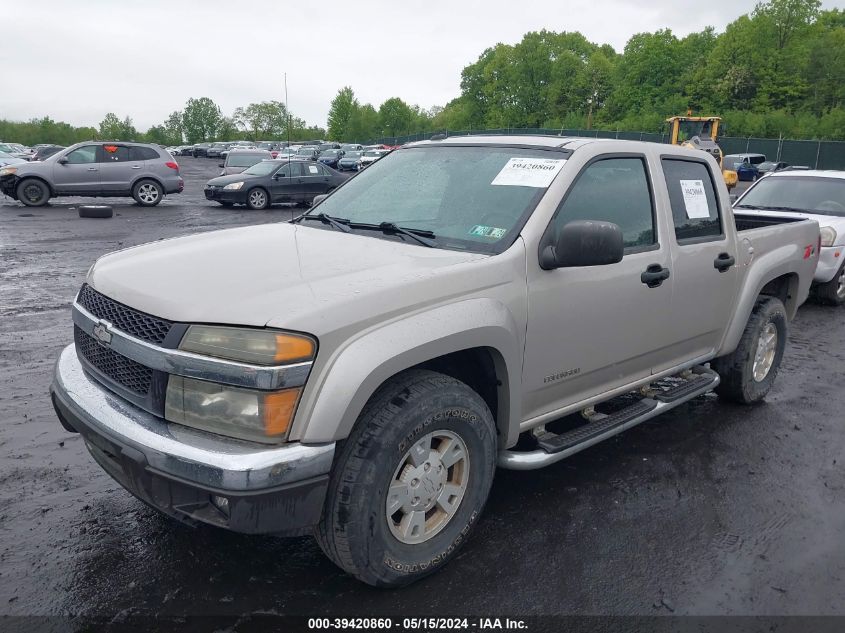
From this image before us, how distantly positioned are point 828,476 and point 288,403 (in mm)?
3406

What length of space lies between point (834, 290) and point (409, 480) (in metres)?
7.96

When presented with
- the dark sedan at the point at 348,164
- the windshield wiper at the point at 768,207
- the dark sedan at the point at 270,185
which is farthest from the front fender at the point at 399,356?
the dark sedan at the point at 348,164

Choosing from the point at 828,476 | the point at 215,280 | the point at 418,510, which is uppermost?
the point at 215,280

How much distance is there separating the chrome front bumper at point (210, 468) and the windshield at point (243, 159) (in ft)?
75.5

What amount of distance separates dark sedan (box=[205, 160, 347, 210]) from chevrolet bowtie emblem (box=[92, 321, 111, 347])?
16560 millimetres

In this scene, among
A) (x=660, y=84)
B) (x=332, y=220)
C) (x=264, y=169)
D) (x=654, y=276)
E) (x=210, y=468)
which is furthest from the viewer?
(x=660, y=84)

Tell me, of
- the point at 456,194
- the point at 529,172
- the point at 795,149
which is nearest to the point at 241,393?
the point at 456,194

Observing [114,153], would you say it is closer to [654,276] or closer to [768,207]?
[768,207]

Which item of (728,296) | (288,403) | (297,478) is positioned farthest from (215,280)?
(728,296)

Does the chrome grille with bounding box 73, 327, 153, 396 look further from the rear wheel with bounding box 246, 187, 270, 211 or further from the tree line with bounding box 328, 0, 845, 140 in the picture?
the tree line with bounding box 328, 0, 845, 140

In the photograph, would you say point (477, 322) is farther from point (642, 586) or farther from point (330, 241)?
point (642, 586)

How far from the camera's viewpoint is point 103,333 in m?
2.85

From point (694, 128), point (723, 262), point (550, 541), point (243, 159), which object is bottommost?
point (550, 541)

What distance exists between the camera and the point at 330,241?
3465 millimetres
